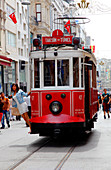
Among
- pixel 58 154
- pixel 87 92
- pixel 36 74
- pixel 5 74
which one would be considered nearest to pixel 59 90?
pixel 36 74

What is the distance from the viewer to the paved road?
8250mm

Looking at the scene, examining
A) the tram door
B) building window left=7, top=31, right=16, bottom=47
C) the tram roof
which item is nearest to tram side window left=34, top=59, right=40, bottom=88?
the tram roof

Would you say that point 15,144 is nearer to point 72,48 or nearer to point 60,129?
point 60,129

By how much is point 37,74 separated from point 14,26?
1101 inches

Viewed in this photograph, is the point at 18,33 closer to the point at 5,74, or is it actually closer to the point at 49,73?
the point at 5,74

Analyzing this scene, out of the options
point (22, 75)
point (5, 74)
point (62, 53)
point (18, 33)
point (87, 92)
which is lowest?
point (87, 92)

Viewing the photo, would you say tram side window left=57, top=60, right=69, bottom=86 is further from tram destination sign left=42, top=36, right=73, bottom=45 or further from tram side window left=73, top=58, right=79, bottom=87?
tram destination sign left=42, top=36, right=73, bottom=45

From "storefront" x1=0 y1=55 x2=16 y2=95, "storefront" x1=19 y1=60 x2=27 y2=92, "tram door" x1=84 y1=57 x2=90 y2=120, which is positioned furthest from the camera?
"storefront" x1=19 y1=60 x2=27 y2=92

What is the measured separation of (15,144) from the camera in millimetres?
12336

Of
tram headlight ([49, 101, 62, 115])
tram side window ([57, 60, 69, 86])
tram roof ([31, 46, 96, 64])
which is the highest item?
tram roof ([31, 46, 96, 64])

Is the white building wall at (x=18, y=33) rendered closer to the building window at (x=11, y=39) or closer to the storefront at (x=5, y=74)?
the building window at (x=11, y=39)

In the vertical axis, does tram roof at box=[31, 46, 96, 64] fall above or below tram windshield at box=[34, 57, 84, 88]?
above

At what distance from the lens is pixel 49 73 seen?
12.2 m

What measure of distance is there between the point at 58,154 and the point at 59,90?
8.06ft
